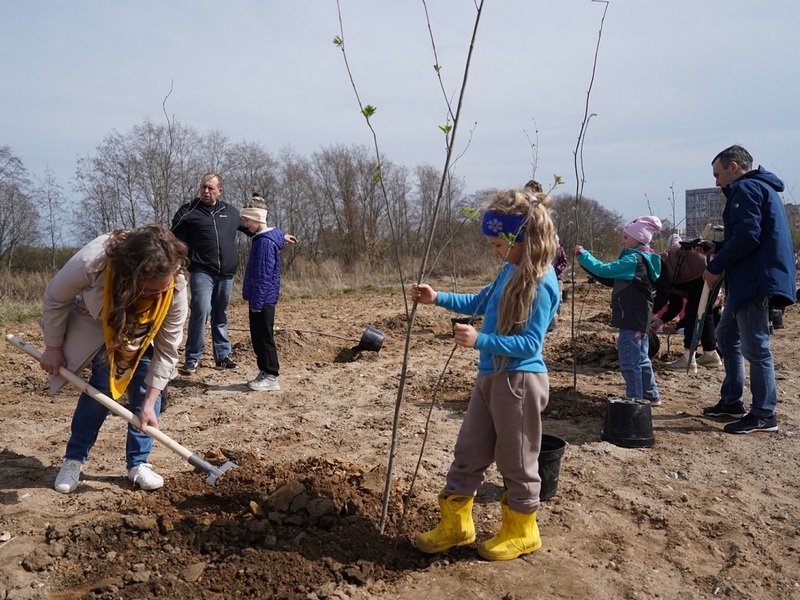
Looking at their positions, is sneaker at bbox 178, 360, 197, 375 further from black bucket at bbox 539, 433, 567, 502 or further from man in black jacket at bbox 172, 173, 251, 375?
black bucket at bbox 539, 433, 567, 502

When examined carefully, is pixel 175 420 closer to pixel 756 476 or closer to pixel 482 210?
pixel 482 210

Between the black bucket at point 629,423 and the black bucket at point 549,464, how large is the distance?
3.33 ft

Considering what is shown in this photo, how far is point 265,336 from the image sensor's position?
598 cm

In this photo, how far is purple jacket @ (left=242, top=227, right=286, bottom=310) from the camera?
5820 millimetres

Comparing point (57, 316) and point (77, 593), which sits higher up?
point (57, 316)

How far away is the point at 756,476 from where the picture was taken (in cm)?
407

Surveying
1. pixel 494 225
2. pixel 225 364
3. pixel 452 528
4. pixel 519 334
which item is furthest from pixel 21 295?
pixel 519 334

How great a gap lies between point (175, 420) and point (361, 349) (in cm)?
327

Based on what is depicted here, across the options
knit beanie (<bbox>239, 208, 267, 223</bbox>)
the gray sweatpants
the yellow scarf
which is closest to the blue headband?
the gray sweatpants

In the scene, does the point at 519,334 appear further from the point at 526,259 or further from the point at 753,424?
the point at 753,424

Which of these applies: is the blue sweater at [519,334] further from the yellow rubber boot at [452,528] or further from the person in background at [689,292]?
the person in background at [689,292]

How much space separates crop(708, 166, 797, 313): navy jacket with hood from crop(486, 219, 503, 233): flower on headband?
259cm

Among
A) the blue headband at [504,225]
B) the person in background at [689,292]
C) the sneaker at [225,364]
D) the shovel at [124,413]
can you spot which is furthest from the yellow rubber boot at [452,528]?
the person in background at [689,292]

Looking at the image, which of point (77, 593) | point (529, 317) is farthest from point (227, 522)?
point (529, 317)
